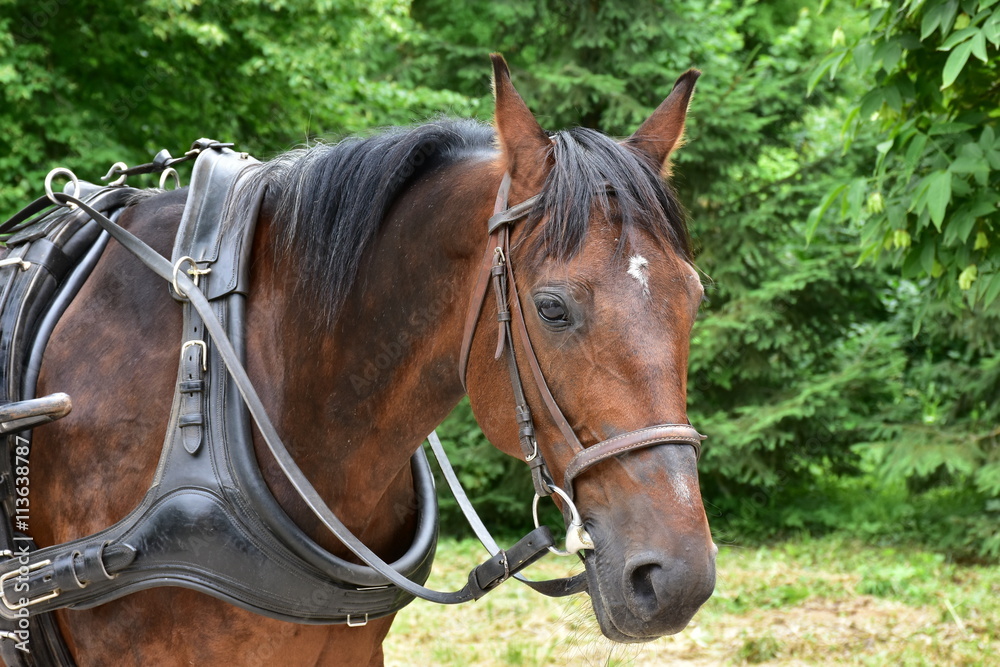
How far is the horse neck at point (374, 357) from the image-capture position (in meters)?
1.79

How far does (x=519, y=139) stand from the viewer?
1703 millimetres

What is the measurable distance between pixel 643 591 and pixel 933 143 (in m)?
2.10

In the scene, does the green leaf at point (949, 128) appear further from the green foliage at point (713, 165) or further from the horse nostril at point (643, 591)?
the green foliage at point (713, 165)

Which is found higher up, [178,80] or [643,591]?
[178,80]

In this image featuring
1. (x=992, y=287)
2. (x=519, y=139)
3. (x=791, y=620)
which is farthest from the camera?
(x=791, y=620)

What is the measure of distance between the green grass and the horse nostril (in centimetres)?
263

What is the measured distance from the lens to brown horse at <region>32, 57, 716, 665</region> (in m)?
1.53

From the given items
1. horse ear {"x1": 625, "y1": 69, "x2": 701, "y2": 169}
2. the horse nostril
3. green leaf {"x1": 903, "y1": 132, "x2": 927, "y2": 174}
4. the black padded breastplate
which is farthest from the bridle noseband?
green leaf {"x1": 903, "y1": 132, "x2": 927, "y2": 174}

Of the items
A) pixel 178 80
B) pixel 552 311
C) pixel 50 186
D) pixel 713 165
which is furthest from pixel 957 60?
pixel 178 80

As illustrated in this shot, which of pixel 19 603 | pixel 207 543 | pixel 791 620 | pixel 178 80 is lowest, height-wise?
pixel 791 620

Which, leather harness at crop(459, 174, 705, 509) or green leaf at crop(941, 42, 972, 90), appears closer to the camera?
leather harness at crop(459, 174, 705, 509)

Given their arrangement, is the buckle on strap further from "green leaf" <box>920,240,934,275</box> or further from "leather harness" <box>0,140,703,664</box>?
"green leaf" <box>920,240,934,275</box>

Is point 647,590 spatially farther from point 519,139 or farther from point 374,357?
point 519,139

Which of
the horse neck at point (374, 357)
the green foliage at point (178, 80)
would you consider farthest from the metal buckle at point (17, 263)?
the green foliage at point (178, 80)
